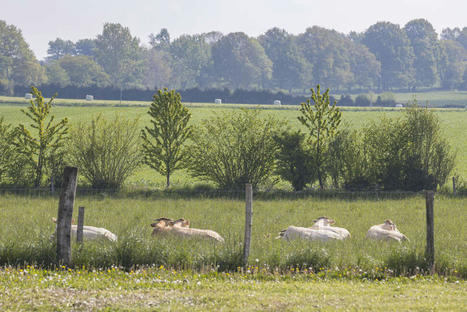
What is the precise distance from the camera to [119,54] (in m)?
156

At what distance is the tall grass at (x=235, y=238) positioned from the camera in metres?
13.1

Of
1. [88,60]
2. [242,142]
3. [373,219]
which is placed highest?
[88,60]

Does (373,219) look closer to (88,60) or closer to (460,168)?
(460,168)

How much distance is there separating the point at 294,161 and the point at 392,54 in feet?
528

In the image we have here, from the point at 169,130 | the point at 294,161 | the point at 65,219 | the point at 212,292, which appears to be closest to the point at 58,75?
the point at 169,130

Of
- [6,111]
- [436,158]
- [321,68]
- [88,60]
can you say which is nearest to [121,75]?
[88,60]

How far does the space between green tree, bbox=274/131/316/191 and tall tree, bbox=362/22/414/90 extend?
147308 mm

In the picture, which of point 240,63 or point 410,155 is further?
point 240,63

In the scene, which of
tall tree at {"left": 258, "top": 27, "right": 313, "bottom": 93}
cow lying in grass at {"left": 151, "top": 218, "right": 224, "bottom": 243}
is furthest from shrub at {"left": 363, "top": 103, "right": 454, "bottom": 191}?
tall tree at {"left": 258, "top": 27, "right": 313, "bottom": 93}

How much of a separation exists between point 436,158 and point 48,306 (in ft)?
81.3

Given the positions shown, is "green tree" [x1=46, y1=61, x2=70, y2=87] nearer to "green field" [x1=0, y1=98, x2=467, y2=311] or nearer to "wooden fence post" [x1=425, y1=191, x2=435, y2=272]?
"green field" [x1=0, y1=98, x2=467, y2=311]

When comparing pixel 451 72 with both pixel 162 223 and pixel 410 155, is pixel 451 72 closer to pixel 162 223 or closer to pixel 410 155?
pixel 410 155

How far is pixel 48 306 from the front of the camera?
32.6ft

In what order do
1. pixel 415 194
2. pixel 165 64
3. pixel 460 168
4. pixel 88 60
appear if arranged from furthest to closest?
1. pixel 165 64
2. pixel 88 60
3. pixel 460 168
4. pixel 415 194
